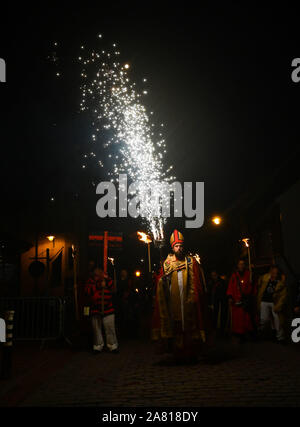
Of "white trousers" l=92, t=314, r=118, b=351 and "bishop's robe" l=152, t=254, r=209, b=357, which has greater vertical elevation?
"bishop's robe" l=152, t=254, r=209, b=357

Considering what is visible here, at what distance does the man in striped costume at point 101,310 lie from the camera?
29.6 feet

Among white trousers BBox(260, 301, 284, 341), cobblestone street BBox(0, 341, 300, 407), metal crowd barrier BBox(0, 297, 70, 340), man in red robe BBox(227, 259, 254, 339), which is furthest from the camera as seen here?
white trousers BBox(260, 301, 284, 341)

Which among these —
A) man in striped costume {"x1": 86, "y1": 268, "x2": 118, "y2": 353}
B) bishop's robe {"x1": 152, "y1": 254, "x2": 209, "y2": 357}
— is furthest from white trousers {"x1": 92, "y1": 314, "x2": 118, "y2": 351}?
bishop's robe {"x1": 152, "y1": 254, "x2": 209, "y2": 357}

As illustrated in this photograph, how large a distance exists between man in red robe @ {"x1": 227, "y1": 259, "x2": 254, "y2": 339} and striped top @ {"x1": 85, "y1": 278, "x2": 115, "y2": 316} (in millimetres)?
3114

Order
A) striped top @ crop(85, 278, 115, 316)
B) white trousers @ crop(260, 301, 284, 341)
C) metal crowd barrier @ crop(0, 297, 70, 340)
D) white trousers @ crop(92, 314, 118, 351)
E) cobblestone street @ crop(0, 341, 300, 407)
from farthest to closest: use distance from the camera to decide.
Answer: white trousers @ crop(260, 301, 284, 341) → metal crowd barrier @ crop(0, 297, 70, 340) → striped top @ crop(85, 278, 115, 316) → white trousers @ crop(92, 314, 118, 351) → cobblestone street @ crop(0, 341, 300, 407)

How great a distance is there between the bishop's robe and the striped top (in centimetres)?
171

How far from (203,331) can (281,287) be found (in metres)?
4.03

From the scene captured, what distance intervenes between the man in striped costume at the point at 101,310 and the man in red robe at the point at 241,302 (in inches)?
122

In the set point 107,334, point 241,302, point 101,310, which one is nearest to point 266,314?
point 241,302

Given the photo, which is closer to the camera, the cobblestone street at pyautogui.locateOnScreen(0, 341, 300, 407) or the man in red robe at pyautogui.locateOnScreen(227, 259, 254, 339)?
the cobblestone street at pyautogui.locateOnScreen(0, 341, 300, 407)

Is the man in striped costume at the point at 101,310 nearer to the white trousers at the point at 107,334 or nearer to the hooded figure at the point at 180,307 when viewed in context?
the white trousers at the point at 107,334

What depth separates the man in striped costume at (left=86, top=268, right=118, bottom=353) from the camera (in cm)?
902

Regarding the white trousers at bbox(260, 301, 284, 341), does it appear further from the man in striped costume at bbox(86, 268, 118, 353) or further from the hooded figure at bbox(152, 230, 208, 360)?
the man in striped costume at bbox(86, 268, 118, 353)
